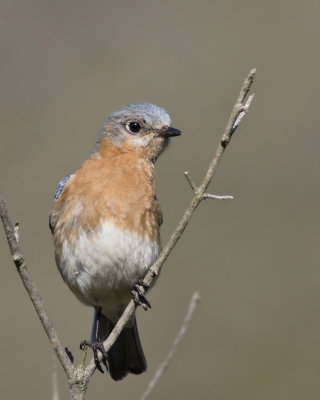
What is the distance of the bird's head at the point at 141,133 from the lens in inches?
211

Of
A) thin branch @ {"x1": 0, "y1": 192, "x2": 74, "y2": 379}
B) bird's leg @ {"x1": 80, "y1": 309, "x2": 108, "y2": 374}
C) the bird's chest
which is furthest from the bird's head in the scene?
thin branch @ {"x1": 0, "y1": 192, "x2": 74, "y2": 379}

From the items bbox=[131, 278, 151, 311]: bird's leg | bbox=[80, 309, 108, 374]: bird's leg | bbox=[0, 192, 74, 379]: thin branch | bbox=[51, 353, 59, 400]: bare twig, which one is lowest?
bbox=[80, 309, 108, 374]: bird's leg

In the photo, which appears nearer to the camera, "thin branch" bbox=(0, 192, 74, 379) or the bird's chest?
"thin branch" bbox=(0, 192, 74, 379)

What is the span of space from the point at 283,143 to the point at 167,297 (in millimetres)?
2459

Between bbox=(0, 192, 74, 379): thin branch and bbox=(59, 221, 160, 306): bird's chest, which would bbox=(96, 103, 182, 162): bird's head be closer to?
bbox=(59, 221, 160, 306): bird's chest

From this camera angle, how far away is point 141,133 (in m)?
5.42

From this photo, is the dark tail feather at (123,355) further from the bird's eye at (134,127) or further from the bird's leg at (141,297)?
the bird's eye at (134,127)

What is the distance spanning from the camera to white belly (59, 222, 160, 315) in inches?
192

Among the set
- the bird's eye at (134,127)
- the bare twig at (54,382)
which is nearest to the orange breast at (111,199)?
the bird's eye at (134,127)

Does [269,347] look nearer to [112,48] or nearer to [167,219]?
[167,219]

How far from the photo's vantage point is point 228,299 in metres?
8.26

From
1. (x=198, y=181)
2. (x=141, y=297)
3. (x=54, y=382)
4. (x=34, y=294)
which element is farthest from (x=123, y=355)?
(x=198, y=181)

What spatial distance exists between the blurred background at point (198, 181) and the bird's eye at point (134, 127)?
4.83 ft

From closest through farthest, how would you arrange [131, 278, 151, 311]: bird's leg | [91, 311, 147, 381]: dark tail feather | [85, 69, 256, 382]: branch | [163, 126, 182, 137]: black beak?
1. [85, 69, 256, 382]: branch
2. [131, 278, 151, 311]: bird's leg
3. [163, 126, 182, 137]: black beak
4. [91, 311, 147, 381]: dark tail feather
